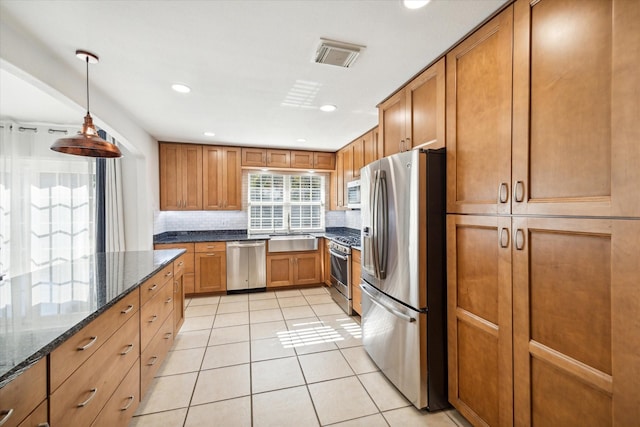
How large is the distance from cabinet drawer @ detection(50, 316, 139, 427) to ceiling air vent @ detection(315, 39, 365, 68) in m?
2.06

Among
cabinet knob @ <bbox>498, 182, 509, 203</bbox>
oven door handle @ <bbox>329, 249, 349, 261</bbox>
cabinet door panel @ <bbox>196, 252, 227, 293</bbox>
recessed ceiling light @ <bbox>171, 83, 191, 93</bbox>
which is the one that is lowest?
cabinet door panel @ <bbox>196, 252, 227, 293</bbox>

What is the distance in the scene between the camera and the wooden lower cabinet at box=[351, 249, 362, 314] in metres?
3.17

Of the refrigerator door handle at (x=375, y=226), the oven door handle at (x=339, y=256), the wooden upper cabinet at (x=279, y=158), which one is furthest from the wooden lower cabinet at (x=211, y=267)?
the refrigerator door handle at (x=375, y=226)

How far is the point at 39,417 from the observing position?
88 centimetres

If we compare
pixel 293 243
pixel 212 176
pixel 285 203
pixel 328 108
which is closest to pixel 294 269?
pixel 293 243

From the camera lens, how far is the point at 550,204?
1.16 metres

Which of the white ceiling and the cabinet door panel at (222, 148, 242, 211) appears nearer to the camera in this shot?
the white ceiling

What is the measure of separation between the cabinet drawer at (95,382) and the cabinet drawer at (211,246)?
98.0 inches

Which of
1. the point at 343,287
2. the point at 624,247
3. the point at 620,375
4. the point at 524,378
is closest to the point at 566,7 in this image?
the point at 624,247

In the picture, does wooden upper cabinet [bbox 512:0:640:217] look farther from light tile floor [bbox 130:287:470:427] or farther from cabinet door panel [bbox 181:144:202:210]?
cabinet door panel [bbox 181:144:202:210]

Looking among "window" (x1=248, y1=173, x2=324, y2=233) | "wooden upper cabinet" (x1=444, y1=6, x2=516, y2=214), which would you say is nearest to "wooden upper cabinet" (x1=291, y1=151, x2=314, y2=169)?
"window" (x1=248, y1=173, x2=324, y2=233)

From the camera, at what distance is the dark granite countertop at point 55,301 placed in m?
0.87

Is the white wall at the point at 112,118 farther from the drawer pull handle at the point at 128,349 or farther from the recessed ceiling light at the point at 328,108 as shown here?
the recessed ceiling light at the point at 328,108

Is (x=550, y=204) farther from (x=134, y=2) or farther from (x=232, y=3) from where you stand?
(x=134, y=2)
